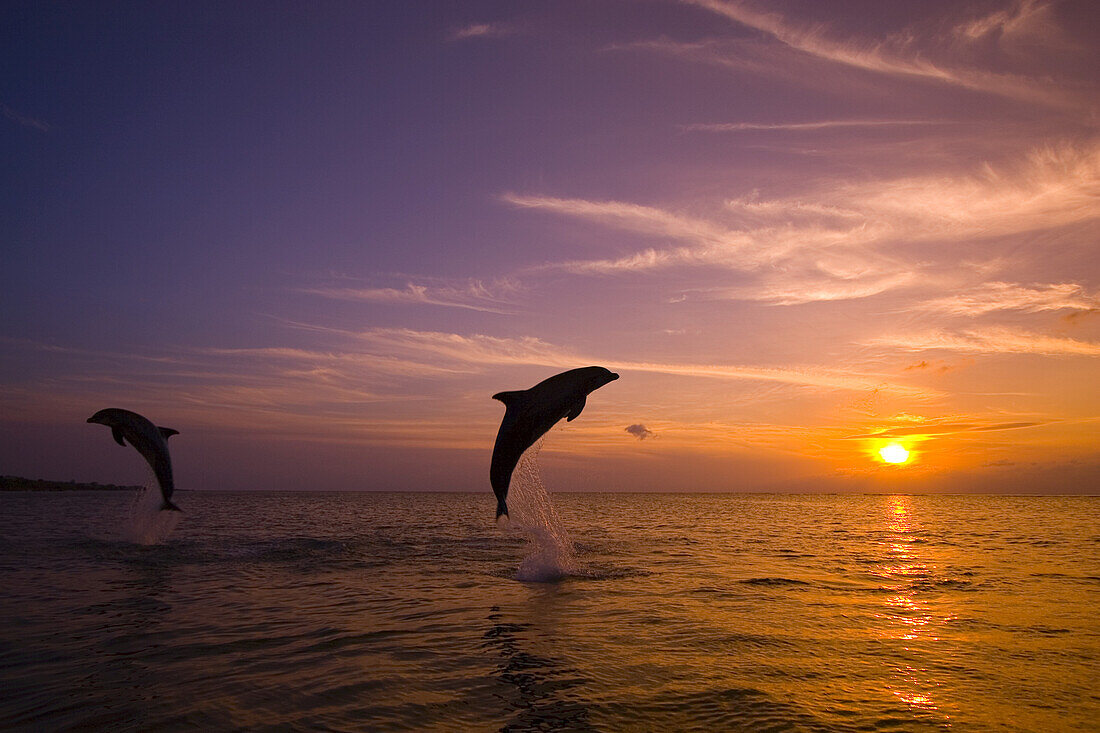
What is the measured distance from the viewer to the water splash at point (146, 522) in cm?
2256

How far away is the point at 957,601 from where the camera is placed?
524 inches

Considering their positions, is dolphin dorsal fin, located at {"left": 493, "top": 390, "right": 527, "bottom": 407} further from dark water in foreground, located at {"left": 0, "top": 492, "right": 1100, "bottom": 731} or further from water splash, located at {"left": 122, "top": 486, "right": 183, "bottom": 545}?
water splash, located at {"left": 122, "top": 486, "right": 183, "bottom": 545}

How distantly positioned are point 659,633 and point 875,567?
1164cm

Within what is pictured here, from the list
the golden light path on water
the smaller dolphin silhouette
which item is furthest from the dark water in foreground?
the smaller dolphin silhouette

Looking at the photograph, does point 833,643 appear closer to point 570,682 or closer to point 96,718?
point 570,682

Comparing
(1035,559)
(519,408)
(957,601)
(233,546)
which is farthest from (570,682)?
(1035,559)

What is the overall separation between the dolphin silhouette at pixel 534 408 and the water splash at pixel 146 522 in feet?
48.1

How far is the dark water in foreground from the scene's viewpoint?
6727mm

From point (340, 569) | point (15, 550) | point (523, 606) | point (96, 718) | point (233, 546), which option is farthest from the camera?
point (233, 546)

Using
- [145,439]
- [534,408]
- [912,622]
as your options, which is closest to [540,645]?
[534,408]

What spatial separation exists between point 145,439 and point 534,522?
11718 millimetres

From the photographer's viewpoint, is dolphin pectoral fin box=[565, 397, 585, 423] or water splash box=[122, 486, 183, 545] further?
water splash box=[122, 486, 183, 545]

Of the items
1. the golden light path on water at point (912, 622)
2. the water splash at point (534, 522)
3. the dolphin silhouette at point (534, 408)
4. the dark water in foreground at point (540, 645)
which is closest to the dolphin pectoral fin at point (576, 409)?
the dolphin silhouette at point (534, 408)

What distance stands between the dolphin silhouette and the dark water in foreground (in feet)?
8.23
